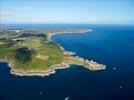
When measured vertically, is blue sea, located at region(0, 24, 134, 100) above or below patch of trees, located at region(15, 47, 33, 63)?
below

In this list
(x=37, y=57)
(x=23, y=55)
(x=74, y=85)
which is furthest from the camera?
(x=23, y=55)

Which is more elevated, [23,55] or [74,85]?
[23,55]

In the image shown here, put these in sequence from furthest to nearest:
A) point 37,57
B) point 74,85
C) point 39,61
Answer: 1. point 37,57
2. point 39,61
3. point 74,85

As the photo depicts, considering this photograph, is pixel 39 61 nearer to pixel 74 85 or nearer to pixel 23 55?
pixel 23 55

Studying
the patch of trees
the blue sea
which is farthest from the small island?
the blue sea

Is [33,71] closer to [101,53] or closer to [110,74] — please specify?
[110,74]

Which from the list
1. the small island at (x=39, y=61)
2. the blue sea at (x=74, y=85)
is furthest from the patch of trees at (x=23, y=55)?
the blue sea at (x=74, y=85)

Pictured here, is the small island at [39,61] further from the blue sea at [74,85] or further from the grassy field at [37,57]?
the blue sea at [74,85]

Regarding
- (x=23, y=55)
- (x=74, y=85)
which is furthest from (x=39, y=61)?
(x=74, y=85)

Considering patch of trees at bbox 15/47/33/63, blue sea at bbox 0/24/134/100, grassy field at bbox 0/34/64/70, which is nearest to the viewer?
blue sea at bbox 0/24/134/100

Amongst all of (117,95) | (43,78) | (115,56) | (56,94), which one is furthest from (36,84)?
(115,56)

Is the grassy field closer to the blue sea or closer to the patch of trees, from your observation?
the patch of trees
